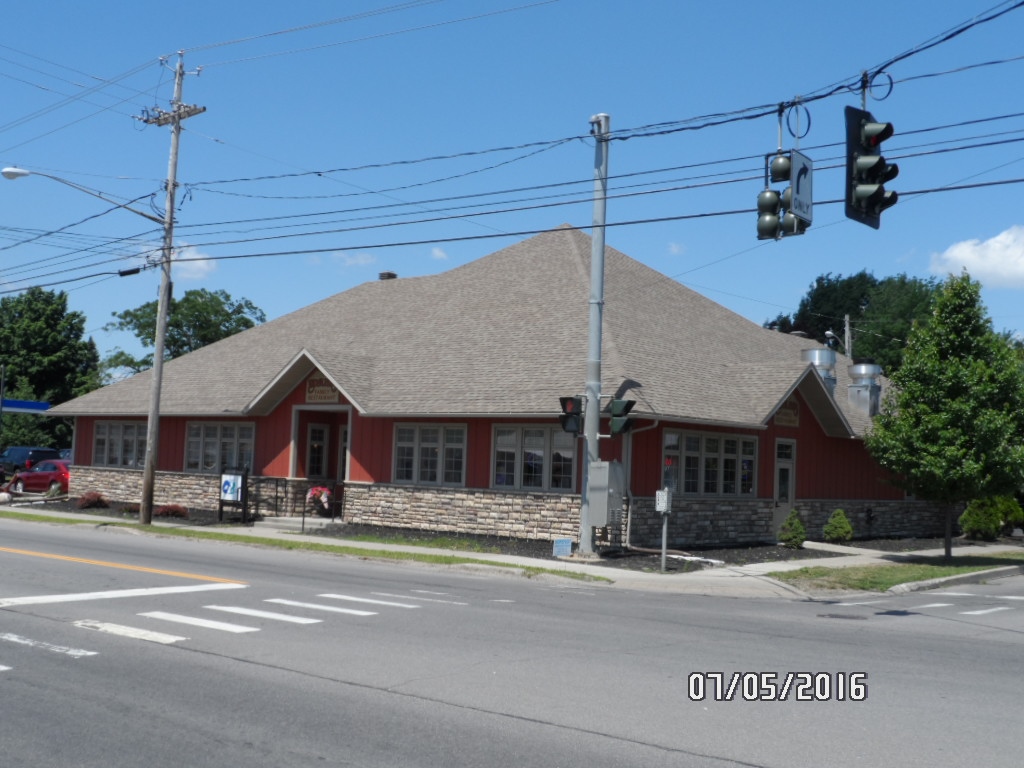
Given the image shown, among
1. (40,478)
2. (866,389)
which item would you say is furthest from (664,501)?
(40,478)

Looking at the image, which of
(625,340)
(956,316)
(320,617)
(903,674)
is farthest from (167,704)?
(956,316)

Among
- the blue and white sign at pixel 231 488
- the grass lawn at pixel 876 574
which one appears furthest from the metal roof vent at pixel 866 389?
the blue and white sign at pixel 231 488

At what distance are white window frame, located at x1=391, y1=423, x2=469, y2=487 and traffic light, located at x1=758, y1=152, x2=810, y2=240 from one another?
13316 mm

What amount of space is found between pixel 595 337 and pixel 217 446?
1542cm

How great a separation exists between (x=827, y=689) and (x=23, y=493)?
126ft

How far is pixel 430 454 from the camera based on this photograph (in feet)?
86.9

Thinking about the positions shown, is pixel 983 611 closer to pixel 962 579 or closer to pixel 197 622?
pixel 962 579

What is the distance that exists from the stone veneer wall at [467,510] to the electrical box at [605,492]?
2302 millimetres

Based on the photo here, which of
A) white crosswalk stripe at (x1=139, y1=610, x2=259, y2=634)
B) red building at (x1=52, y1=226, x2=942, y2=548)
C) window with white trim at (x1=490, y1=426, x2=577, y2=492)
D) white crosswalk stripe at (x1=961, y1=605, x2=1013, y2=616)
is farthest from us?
red building at (x1=52, y1=226, x2=942, y2=548)

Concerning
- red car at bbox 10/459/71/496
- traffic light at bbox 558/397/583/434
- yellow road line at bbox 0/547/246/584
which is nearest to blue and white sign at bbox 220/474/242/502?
yellow road line at bbox 0/547/246/584

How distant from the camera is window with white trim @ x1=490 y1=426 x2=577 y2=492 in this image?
2394 cm

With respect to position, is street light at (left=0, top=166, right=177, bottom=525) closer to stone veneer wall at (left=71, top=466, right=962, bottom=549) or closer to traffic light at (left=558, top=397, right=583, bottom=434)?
stone veneer wall at (left=71, top=466, right=962, bottom=549)

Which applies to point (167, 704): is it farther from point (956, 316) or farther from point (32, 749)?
point (956, 316)
